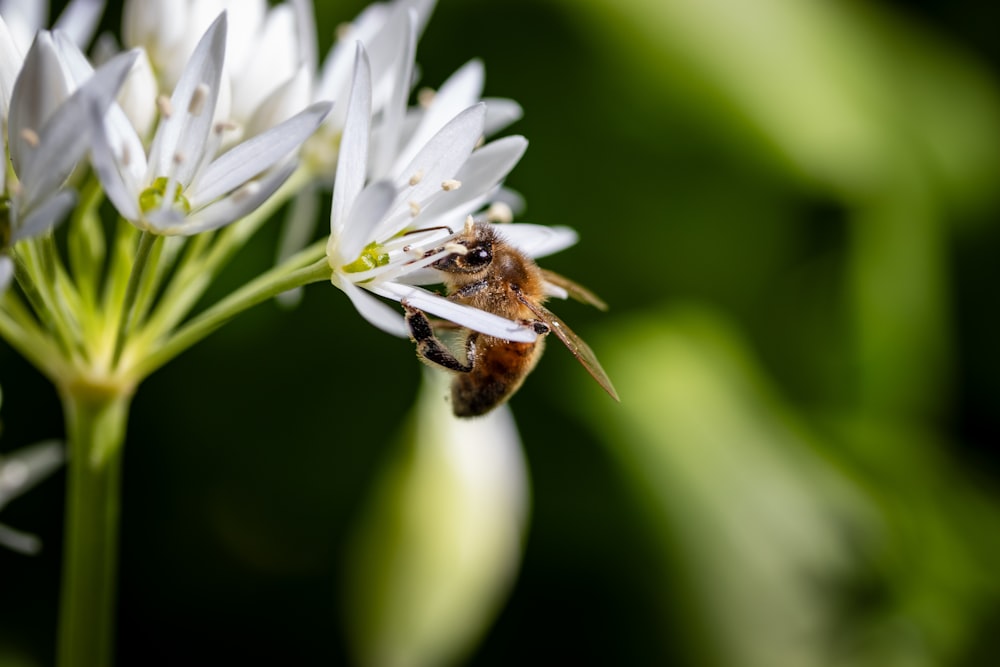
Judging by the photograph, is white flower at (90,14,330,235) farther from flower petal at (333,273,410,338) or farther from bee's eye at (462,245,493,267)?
bee's eye at (462,245,493,267)

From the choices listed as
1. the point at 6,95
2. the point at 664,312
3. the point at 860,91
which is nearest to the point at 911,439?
the point at 664,312

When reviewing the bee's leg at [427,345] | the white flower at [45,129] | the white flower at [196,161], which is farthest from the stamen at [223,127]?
the bee's leg at [427,345]

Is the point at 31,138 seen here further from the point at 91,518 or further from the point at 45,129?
the point at 91,518

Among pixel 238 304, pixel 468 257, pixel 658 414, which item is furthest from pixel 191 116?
pixel 658 414

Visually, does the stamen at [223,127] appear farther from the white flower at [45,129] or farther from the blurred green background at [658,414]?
the blurred green background at [658,414]

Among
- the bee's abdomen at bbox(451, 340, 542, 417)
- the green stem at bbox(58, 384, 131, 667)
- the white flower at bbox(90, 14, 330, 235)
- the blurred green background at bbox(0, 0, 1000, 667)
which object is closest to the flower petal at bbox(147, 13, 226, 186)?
the white flower at bbox(90, 14, 330, 235)
